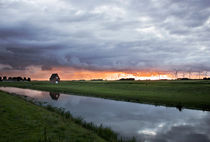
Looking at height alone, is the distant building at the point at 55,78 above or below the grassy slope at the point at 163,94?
above

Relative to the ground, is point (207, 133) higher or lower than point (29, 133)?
lower

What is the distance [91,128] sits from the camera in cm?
1911

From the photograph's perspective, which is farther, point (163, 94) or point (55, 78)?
point (55, 78)

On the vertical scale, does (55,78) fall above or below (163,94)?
above

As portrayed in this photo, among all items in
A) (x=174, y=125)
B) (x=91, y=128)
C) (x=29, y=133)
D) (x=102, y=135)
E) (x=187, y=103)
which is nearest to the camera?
(x=29, y=133)

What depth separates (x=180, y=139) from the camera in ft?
59.0

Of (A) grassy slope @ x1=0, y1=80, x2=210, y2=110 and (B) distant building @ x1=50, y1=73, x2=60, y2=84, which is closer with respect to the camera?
(A) grassy slope @ x1=0, y1=80, x2=210, y2=110

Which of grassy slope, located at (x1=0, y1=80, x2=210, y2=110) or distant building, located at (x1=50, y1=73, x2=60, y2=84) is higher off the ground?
distant building, located at (x1=50, y1=73, x2=60, y2=84)

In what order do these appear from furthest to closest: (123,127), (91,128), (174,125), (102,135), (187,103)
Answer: (187,103)
(174,125)
(123,127)
(91,128)
(102,135)

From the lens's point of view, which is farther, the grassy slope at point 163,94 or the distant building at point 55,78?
the distant building at point 55,78

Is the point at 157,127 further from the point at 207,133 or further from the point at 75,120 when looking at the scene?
the point at 75,120

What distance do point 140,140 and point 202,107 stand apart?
24.3 metres

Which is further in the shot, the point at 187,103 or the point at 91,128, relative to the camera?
the point at 187,103

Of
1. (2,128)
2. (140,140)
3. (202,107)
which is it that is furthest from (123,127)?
(202,107)
